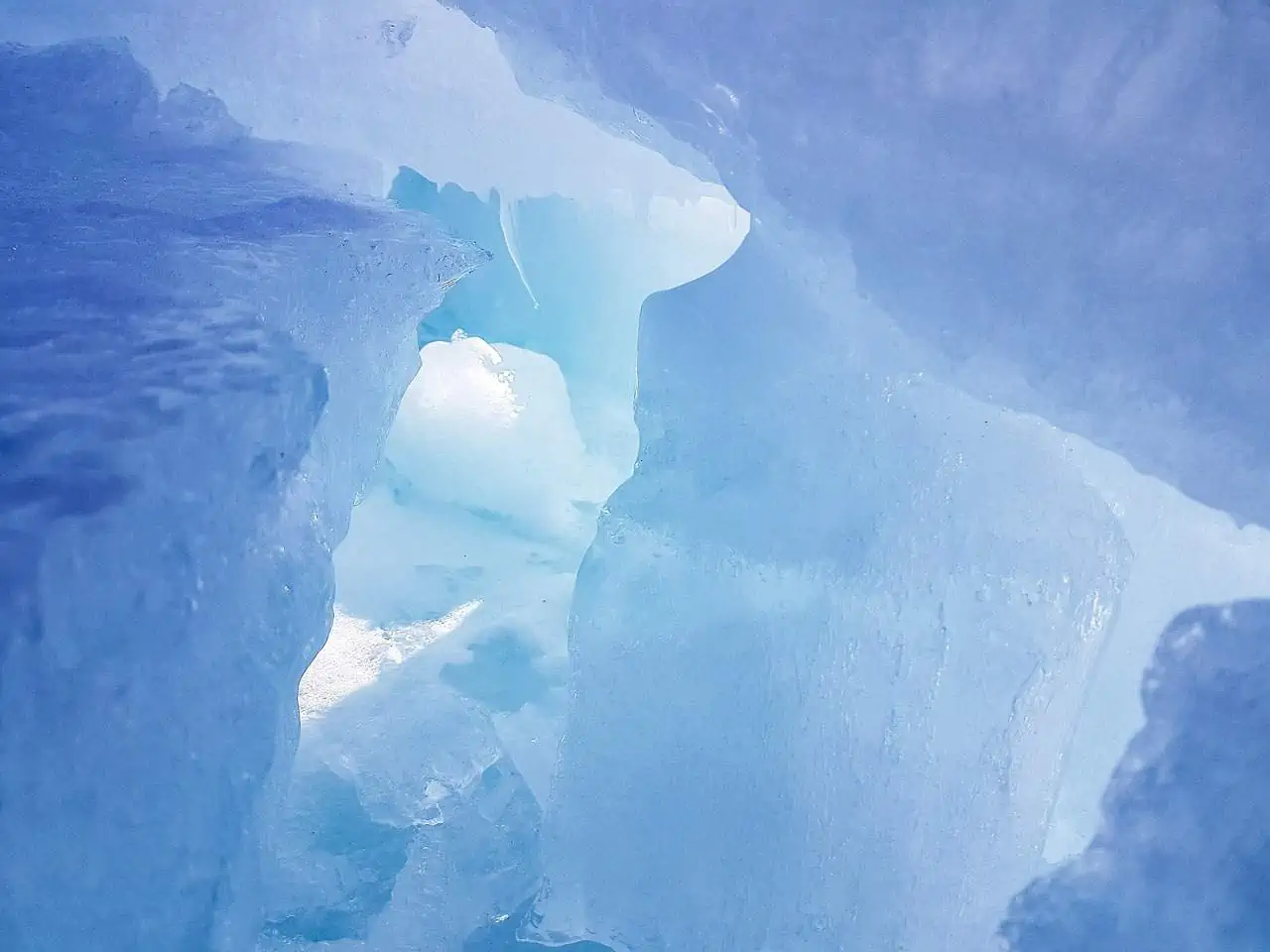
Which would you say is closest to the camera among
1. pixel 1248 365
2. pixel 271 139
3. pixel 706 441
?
pixel 1248 365

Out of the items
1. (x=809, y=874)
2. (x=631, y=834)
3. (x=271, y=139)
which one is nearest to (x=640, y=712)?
(x=631, y=834)

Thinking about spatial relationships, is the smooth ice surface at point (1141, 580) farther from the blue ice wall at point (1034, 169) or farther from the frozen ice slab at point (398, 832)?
the frozen ice slab at point (398, 832)

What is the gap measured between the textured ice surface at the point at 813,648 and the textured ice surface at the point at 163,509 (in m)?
0.76

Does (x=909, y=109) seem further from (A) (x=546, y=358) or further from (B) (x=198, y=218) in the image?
(A) (x=546, y=358)

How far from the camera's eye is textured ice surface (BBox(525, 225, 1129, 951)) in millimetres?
2111

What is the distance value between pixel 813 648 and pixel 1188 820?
811mm

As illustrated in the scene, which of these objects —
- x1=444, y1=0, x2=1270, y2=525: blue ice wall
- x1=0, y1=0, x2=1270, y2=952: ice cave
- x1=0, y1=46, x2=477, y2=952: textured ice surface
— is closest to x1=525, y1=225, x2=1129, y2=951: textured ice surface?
x1=0, y1=0, x2=1270, y2=952: ice cave

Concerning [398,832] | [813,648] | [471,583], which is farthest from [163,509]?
[471,583]

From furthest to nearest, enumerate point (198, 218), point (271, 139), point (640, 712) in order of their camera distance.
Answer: point (271, 139)
point (640, 712)
point (198, 218)

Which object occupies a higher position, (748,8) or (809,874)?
(748,8)

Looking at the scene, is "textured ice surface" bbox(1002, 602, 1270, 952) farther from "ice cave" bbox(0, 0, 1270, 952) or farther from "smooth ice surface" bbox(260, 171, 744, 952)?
"smooth ice surface" bbox(260, 171, 744, 952)

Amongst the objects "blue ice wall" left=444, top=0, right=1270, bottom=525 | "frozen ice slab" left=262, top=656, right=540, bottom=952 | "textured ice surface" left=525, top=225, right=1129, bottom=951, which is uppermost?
"blue ice wall" left=444, top=0, right=1270, bottom=525

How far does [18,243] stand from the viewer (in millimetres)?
1775

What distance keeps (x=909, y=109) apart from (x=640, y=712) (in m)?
1.45
